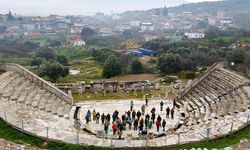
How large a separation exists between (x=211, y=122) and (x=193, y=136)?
12.1ft

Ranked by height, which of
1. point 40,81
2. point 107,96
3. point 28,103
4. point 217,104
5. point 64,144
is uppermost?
point 40,81

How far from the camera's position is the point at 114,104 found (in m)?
29.0

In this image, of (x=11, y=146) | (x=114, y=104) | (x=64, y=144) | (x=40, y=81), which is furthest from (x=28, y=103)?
(x=64, y=144)

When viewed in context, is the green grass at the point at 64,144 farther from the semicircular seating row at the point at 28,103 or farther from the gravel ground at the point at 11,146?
the semicircular seating row at the point at 28,103

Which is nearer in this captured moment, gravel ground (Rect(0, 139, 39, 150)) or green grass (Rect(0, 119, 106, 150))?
gravel ground (Rect(0, 139, 39, 150))

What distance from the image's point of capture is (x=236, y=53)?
47688mm

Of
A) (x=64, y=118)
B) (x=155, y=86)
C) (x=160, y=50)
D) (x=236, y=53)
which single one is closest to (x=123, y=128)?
(x=64, y=118)

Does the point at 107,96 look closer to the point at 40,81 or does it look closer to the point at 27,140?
the point at 40,81

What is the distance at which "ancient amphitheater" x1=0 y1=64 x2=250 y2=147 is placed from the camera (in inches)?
691

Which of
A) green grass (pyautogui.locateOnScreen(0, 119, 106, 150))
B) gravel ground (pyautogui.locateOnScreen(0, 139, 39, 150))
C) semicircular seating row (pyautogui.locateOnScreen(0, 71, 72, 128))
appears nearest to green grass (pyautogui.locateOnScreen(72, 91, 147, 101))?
semicircular seating row (pyautogui.locateOnScreen(0, 71, 72, 128))

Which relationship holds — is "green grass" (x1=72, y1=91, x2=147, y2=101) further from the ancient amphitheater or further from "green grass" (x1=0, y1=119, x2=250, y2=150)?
"green grass" (x1=0, y1=119, x2=250, y2=150)

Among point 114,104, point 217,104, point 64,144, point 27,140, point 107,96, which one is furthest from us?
point 107,96

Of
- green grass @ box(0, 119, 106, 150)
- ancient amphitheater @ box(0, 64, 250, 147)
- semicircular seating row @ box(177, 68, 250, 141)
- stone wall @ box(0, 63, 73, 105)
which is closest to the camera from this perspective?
green grass @ box(0, 119, 106, 150)

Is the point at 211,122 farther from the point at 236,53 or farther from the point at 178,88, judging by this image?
the point at 236,53
